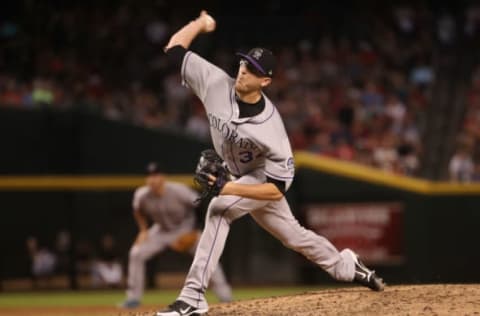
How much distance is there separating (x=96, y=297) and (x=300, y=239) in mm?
6631

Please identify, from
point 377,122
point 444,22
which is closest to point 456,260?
point 377,122

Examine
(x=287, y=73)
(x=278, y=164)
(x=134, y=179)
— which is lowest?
(x=134, y=179)

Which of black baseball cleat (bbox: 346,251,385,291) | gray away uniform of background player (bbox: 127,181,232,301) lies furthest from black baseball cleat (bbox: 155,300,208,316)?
gray away uniform of background player (bbox: 127,181,232,301)

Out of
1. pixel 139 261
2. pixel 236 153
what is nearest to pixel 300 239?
pixel 236 153

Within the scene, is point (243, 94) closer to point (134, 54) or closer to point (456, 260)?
point (456, 260)

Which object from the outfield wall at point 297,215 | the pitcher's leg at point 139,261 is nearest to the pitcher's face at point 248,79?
the pitcher's leg at point 139,261

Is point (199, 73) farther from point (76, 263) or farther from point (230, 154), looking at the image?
point (76, 263)

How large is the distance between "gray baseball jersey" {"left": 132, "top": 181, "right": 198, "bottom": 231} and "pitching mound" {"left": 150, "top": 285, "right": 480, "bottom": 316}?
411cm

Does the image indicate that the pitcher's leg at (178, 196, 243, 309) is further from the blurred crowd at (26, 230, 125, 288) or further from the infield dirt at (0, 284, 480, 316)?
the blurred crowd at (26, 230, 125, 288)

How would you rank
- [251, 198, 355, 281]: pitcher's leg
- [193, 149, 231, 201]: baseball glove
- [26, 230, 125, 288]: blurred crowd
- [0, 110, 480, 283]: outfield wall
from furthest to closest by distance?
[26, 230, 125, 288]: blurred crowd < [0, 110, 480, 283]: outfield wall < [251, 198, 355, 281]: pitcher's leg < [193, 149, 231, 201]: baseball glove

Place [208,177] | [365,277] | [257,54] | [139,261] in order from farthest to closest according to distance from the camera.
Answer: [139,261] < [365,277] < [257,54] < [208,177]

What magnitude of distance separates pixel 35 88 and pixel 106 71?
1555 millimetres

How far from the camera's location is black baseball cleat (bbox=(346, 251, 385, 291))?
23.5 ft

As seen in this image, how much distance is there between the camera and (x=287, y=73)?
57.6ft
